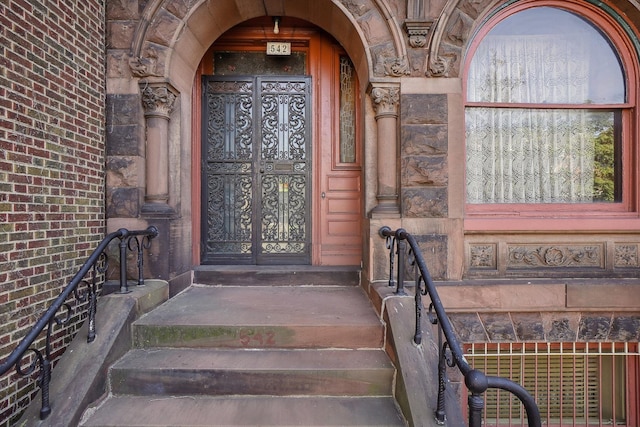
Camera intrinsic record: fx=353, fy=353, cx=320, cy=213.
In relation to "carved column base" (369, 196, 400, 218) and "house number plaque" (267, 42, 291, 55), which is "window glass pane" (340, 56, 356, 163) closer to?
"house number plaque" (267, 42, 291, 55)

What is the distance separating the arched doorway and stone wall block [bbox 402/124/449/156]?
3.43 ft

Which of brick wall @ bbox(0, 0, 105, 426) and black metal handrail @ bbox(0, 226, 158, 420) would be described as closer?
black metal handrail @ bbox(0, 226, 158, 420)

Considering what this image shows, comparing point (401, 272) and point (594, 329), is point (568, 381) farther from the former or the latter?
point (401, 272)

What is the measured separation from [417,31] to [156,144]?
3132 mm

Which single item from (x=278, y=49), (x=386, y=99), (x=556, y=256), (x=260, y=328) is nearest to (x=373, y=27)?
(x=386, y=99)

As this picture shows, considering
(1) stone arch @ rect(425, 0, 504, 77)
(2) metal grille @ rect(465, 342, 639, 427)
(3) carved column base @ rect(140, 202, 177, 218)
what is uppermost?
(1) stone arch @ rect(425, 0, 504, 77)

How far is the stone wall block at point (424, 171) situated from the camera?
3.84 metres

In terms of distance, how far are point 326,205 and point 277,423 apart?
2.88 m

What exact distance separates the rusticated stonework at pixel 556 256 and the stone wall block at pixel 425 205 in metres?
0.92

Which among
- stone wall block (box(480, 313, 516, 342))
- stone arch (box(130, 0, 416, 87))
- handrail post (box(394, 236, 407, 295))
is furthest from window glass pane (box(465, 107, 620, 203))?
handrail post (box(394, 236, 407, 295))

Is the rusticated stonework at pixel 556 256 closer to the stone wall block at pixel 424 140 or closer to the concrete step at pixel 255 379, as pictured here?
the stone wall block at pixel 424 140

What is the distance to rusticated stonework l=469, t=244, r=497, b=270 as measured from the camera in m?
3.93

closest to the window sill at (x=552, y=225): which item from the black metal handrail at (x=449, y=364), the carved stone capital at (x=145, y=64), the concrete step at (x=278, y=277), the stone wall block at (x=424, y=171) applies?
the stone wall block at (x=424, y=171)

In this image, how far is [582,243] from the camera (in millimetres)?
3939
